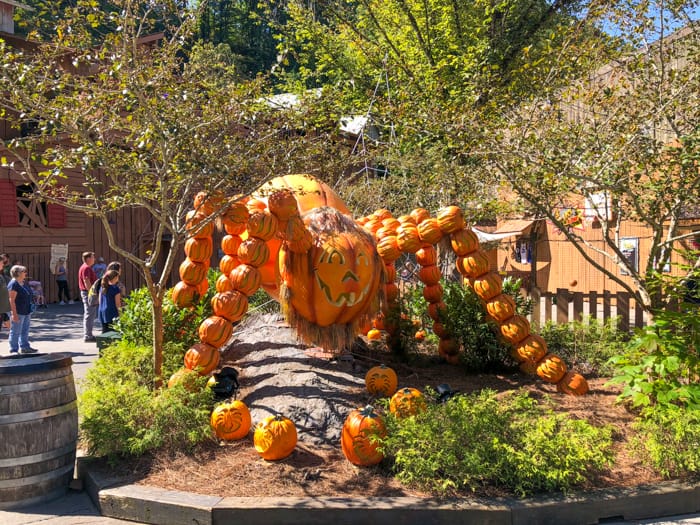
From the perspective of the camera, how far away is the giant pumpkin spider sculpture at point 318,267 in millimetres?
5578

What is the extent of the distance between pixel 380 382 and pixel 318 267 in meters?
1.24

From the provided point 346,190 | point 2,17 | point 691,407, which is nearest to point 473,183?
point 346,190

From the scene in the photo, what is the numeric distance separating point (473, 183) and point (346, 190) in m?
3.30

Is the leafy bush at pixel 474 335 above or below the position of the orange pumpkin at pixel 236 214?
below

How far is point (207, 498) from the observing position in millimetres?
3990

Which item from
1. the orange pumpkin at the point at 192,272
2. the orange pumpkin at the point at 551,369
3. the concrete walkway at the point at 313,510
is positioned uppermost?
the orange pumpkin at the point at 192,272

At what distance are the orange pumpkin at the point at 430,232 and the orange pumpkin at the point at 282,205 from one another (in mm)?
1548

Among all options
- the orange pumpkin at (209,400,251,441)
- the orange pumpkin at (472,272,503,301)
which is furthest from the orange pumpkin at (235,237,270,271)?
the orange pumpkin at (472,272,503,301)

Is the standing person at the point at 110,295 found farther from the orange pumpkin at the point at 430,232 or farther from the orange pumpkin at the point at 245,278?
the orange pumpkin at the point at 430,232

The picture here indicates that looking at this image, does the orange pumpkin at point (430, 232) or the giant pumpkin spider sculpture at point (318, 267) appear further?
the orange pumpkin at point (430, 232)

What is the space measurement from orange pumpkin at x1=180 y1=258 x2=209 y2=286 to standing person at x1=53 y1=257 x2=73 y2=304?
1421 centimetres

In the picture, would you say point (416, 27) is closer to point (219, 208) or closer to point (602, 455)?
point (219, 208)

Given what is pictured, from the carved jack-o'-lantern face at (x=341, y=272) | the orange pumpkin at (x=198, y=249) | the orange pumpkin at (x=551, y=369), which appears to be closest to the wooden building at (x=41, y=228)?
the orange pumpkin at (x=198, y=249)

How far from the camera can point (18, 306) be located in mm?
9984
